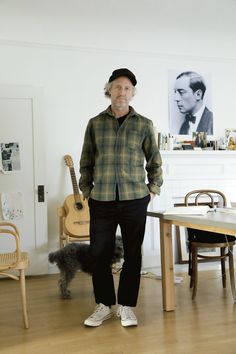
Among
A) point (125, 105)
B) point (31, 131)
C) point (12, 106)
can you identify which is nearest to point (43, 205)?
point (31, 131)

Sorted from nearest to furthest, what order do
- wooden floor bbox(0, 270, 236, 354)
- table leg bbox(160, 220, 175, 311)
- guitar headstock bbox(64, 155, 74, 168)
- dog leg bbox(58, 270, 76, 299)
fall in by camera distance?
1. wooden floor bbox(0, 270, 236, 354)
2. table leg bbox(160, 220, 175, 311)
3. dog leg bbox(58, 270, 76, 299)
4. guitar headstock bbox(64, 155, 74, 168)

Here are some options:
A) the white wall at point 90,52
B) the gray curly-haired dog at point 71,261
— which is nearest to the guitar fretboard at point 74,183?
the white wall at point 90,52

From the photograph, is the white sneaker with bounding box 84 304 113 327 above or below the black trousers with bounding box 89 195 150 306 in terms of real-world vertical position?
below

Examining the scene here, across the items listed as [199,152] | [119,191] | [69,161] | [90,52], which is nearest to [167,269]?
[119,191]

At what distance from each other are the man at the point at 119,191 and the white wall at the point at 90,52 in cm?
170

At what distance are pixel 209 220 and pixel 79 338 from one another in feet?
3.24

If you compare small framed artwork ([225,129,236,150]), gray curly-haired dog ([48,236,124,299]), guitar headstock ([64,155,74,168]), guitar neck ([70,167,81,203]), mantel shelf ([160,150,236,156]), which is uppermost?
small framed artwork ([225,129,236,150])

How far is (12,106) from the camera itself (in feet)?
12.4

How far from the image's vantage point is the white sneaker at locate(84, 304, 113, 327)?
237 cm

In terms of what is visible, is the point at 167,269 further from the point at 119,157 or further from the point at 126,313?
the point at 119,157

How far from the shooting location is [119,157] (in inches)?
92.1

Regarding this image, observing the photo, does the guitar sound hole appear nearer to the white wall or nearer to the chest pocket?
the white wall

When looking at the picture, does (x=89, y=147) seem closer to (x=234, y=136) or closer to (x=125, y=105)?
(x=125, y=105)

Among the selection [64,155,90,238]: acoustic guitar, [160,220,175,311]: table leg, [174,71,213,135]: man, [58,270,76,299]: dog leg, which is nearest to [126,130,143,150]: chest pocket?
[160,220,175,311]: table leg
